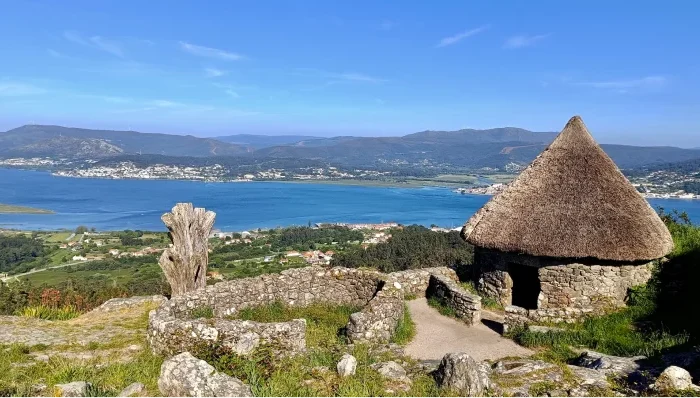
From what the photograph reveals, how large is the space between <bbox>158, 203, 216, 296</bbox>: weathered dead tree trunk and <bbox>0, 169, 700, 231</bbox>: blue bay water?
66.4 meters

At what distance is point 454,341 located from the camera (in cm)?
956

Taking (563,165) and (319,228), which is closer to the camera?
(563,165)

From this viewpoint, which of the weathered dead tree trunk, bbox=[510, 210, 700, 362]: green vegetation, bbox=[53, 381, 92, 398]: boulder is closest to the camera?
bbox=[53, 381, 92, 398]: boulder

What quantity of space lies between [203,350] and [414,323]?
17.4 ft

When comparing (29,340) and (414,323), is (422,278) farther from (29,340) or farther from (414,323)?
(29,340)

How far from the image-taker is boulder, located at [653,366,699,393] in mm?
4871

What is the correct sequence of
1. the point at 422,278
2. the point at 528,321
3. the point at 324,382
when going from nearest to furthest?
1. the point at 324,382
2. the point at 528,321
3. the point at 422,278

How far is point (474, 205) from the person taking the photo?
10900 centimetres

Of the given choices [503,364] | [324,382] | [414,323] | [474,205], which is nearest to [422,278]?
[414,323]

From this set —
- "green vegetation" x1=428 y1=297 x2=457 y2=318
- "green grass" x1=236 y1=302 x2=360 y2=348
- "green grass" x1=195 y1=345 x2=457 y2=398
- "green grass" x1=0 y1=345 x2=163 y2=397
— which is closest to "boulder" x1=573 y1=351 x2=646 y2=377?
"green grass" x1=195 y1=345 x2=457 y2=398

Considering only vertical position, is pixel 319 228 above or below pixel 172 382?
below

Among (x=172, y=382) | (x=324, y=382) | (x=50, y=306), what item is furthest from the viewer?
(x=50, y=306)

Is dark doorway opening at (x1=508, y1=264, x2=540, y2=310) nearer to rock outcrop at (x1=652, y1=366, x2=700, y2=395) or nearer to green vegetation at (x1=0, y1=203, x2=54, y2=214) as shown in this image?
rock outcrop at (x1=652, y1=366, x2=700, y2=395)

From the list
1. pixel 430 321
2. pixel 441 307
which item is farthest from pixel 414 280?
pixel 430 321
